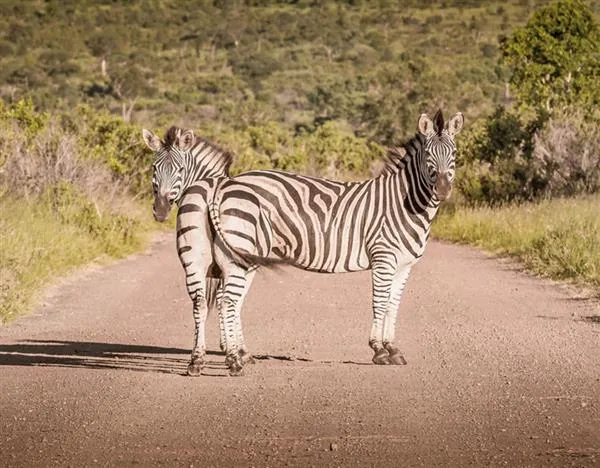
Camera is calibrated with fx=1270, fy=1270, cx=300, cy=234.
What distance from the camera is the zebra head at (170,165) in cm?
1007

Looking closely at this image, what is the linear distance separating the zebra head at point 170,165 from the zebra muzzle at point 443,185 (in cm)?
200

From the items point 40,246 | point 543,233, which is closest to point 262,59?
point 543,233

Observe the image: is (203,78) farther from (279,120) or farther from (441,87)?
(441,87)

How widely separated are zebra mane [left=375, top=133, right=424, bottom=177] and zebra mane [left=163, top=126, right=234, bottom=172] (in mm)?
1298

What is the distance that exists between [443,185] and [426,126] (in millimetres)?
520

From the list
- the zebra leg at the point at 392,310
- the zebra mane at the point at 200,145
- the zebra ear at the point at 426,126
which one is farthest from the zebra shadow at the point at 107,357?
the zebra ear at the point at 426,126

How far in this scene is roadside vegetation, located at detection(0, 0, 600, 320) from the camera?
20969 mm

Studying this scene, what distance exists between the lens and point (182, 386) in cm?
914

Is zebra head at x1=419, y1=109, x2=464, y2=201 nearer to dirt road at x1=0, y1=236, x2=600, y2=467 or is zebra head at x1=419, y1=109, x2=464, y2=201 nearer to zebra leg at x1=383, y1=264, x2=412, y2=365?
zebra leg at x1=383, y1=264, x2=412, y2=365

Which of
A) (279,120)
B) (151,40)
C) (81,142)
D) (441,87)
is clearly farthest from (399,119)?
(151,40)

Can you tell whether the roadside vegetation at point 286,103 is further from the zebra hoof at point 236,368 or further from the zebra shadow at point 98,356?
the zebra hoof at point 236,368

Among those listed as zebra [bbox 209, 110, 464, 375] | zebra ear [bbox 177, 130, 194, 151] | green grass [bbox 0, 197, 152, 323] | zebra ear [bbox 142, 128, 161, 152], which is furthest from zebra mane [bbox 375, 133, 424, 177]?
green grass [bbox 0, 197, 152, 323]

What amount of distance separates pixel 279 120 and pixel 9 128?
158 feet

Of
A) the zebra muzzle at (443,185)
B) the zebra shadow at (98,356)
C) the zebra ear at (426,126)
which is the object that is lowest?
the zebra shadow at (98,356)
